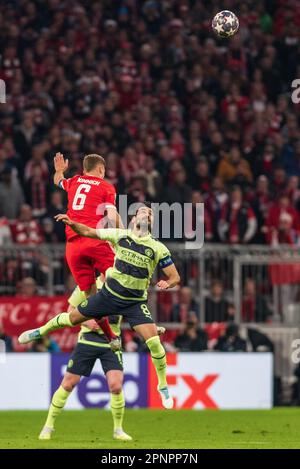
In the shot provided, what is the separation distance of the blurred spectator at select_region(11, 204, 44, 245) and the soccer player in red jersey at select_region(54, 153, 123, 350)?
7035 mm

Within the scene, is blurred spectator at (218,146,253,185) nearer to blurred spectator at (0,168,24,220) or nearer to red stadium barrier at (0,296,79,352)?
blurred spectator at (0,168,24,220)

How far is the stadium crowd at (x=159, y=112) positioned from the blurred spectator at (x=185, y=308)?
54 mm

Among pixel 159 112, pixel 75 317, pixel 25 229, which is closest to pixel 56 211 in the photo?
pixel 25 229

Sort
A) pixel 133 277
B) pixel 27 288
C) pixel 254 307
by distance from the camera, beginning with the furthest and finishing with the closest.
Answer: pixel 254 307
pixel 27 288
pixel 133 277

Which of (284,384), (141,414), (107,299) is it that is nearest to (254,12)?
(284,384)

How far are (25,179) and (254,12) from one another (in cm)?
823

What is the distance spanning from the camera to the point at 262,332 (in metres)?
23.1

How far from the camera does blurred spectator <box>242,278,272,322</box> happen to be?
906 inches

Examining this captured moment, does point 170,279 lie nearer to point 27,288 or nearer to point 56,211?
point 27,288

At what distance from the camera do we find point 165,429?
17.6 metres

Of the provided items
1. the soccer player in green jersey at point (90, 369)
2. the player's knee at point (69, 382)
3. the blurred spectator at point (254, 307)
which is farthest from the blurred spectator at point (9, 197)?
the player's knee at point (69, 382)

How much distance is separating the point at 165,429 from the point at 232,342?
462cm

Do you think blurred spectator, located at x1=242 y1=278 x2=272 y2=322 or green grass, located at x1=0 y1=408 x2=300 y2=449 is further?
blurred spectator, located at x1=242 y1=278 x2=272 y2=322

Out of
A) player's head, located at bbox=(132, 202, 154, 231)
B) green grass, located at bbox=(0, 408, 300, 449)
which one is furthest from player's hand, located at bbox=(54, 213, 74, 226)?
green grass, located at bbox=(0, 408, 300, 449)
